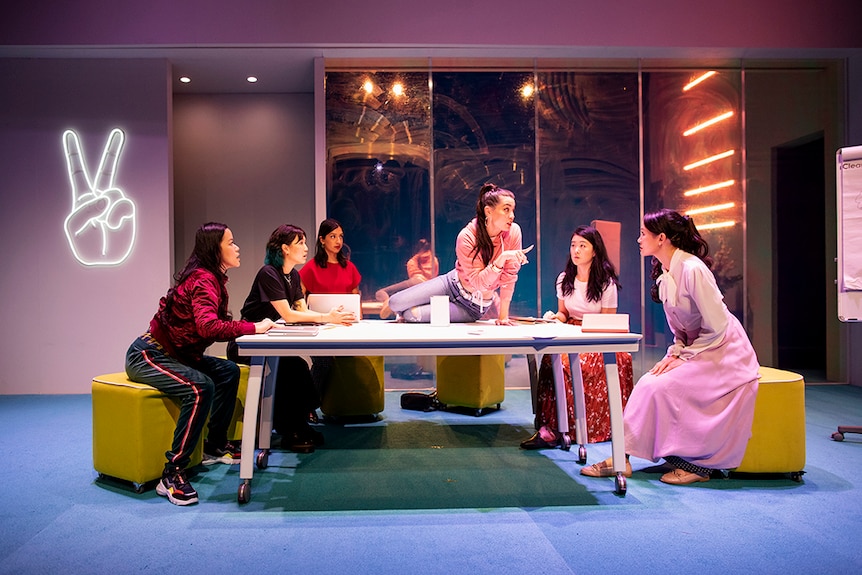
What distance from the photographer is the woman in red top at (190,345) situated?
282 cm

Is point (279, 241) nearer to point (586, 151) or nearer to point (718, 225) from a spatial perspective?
point (586, 151)

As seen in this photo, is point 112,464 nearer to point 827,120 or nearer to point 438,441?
point 438,441

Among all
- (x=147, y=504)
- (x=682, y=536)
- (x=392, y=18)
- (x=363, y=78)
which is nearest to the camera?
(x=682, y=536)

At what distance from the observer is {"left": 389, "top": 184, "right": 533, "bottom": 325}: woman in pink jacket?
132 inches

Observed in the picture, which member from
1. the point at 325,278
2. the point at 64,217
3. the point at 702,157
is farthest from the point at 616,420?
the point at 64,217

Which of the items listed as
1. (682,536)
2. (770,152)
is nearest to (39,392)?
(682,536)

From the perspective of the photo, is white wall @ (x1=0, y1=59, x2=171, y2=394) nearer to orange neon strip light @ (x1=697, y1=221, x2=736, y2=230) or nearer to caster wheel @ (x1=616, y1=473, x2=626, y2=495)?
caster wheel @ (x1=616, y1=473, x2=626, y2=495)

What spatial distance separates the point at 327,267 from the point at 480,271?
57.8 inches

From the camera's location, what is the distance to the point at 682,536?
2.36 m

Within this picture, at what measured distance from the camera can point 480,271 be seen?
3389 millimetres

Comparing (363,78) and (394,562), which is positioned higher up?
(363,78)

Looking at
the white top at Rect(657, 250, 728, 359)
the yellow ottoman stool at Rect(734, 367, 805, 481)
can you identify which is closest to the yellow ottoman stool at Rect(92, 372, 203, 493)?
the white top at Rect(657, 250, 728, 359)

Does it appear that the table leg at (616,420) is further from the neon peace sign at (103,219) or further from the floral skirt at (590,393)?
the neon peace sign at (103,219)

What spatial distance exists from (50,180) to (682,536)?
5.88m
